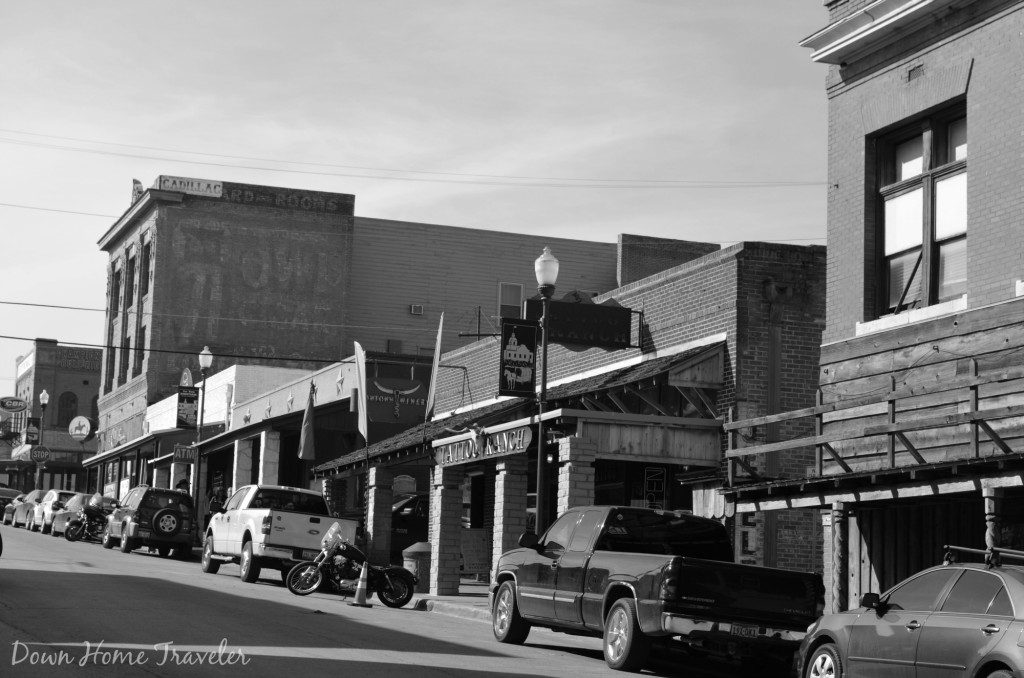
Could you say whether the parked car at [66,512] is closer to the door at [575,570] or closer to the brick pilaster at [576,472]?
the brick pilaster at [576,472]

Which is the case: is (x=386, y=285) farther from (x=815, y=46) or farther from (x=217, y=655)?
(x=217, y=655)

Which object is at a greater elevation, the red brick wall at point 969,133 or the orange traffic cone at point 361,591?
the red brick wall at point 969,133

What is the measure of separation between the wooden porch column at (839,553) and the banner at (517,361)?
854 cm

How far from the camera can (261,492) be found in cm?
2686

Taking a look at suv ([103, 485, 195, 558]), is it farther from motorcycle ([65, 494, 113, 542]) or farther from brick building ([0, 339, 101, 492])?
brick building ([0, 339, 101, 492])

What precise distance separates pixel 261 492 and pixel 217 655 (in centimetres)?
1431

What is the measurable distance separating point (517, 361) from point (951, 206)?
9.12 meters

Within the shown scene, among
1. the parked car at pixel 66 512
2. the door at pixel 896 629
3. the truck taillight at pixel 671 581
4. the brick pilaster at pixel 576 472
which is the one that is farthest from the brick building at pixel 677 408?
the parked car at pixel 66 512

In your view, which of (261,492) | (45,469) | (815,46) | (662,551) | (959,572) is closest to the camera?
(959,572)

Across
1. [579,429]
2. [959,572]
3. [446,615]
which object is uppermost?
[579,429]

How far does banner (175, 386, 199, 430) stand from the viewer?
47.1 m

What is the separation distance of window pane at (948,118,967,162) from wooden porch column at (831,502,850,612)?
448 cm

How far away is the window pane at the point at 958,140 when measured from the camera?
1681 cm

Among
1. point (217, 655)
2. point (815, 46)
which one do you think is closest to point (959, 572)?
point (217, 655)
